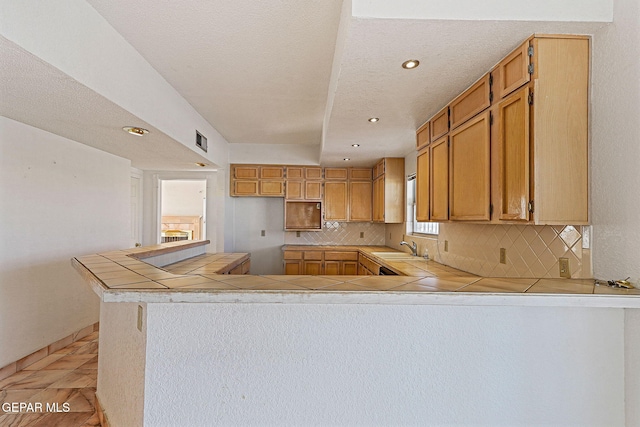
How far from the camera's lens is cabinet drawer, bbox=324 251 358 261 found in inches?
Result: 187

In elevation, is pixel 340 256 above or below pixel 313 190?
below

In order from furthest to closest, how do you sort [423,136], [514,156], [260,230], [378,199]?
[260,230] → [378,199] → [423,136] → [514,156]

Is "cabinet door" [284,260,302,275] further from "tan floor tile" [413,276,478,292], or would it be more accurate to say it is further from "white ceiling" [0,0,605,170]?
"tan floor tile" [413,276,478,292]

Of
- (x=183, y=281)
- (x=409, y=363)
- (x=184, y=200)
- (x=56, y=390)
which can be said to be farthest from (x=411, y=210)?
(x=184, y=200)

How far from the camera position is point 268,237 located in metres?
5.30

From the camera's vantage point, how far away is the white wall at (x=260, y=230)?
5273mm

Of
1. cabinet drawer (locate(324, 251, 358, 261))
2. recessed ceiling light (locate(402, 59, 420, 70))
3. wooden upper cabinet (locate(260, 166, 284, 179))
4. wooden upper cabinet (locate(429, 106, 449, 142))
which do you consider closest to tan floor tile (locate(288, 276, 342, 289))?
recessed ceiling light (locate(402, 59, 420, 70))

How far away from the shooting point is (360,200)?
5.04 metres

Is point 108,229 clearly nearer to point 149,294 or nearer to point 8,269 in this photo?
point 8,269

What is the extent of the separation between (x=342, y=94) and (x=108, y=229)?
3297 millimetres

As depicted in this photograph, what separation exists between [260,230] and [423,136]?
11.0 feet

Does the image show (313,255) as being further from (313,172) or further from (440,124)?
(440,124)

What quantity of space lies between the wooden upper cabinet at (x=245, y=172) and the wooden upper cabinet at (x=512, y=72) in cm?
383

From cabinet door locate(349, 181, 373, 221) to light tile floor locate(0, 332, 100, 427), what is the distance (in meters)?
3.69
